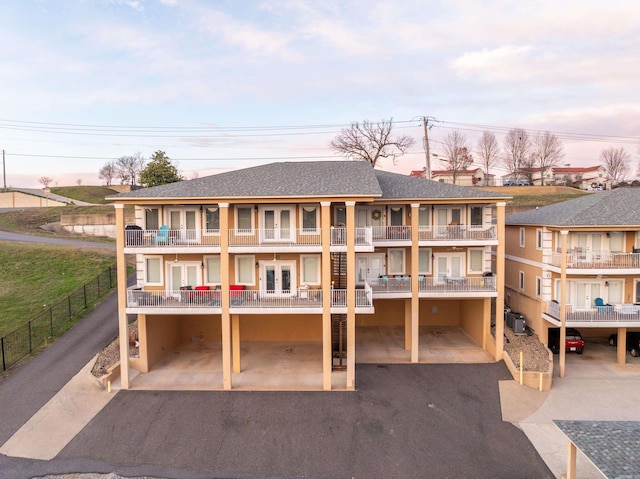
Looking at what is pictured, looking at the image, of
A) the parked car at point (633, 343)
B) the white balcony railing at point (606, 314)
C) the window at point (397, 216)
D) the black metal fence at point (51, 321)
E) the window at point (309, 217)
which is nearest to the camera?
the white balcony railing at point (606, 314)

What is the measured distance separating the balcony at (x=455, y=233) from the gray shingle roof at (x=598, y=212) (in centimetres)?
294

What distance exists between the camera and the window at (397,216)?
20.3m

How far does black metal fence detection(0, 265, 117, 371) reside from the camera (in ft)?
60.7

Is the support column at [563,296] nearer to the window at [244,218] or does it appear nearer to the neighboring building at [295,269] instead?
the neighboring building at [295,269]

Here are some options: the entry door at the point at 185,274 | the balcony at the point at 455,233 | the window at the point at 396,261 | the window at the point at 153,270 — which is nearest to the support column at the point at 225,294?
the entry door at the point at 185,274

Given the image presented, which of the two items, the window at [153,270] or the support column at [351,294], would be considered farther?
the window at [153,270]

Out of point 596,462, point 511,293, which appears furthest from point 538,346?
point 596,462

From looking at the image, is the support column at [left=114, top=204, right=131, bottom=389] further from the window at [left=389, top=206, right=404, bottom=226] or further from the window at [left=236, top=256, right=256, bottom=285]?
the window at [left=389, top=206, right=404, bottom=226]

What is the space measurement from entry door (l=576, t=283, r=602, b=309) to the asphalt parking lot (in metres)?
7.37

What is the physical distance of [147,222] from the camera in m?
18.5

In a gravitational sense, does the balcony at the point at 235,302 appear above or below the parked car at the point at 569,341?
above

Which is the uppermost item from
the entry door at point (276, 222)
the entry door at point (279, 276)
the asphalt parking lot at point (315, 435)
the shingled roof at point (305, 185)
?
the shingled roof at point (305, 185)

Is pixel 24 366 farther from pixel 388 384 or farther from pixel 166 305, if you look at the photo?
pixel 388 384

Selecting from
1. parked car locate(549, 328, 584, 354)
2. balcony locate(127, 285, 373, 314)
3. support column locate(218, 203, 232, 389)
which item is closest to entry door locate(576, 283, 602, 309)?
parked car locate(549, 328, 584, 354)
